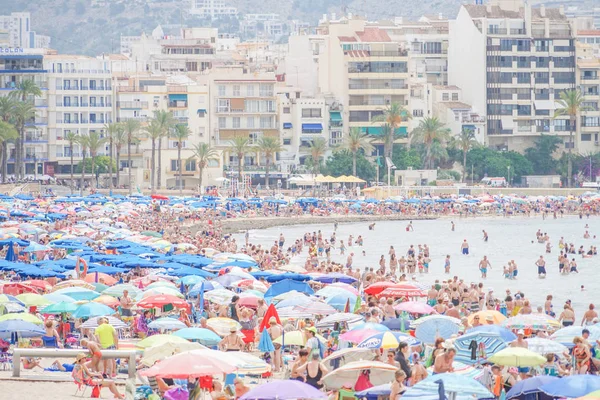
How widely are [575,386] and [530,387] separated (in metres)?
0.91

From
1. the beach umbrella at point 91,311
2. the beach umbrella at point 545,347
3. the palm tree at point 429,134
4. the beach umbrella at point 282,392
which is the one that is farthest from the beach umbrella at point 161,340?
the palm tree at point 429,134

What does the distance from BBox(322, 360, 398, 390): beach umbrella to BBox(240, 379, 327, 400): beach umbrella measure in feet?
4.64

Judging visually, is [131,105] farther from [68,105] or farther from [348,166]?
[348,166]

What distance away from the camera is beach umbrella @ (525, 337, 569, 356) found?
20.2m

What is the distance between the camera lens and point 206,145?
97.3m

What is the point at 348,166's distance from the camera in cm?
10119

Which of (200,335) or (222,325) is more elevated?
(200,335)

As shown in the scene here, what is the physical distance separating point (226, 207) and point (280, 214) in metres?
4.48

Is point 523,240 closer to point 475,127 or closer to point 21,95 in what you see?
point 475,127

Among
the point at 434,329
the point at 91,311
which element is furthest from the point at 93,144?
the point at 434,329

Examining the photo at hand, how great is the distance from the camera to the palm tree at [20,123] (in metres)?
93.9

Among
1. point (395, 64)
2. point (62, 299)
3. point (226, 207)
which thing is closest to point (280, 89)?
point (395, 64)

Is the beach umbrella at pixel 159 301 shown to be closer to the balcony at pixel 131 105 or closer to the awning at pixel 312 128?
the awning at pixel 312 128

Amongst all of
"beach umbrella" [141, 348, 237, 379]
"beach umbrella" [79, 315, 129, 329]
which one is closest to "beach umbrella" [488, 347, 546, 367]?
"beach umbrella" [141, 348, 237, 379]
